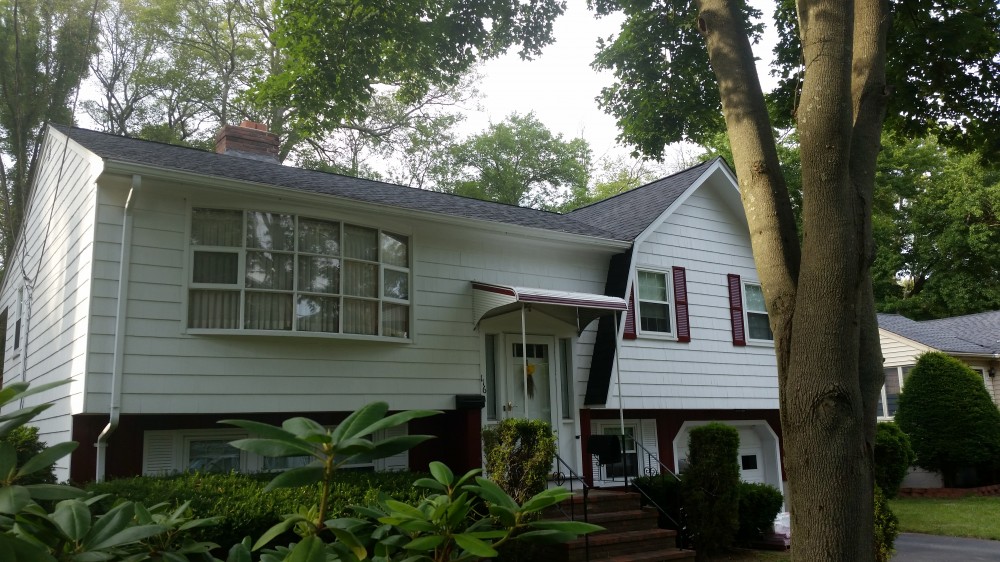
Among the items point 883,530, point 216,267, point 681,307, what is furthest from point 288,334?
point 883,530

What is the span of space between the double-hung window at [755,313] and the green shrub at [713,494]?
14.2ft

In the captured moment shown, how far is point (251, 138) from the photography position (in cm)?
1401

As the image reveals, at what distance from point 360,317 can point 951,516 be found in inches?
495

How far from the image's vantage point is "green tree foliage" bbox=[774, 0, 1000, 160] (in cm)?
955

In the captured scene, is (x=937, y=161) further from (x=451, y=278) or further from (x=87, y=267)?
(x=87, y=267)

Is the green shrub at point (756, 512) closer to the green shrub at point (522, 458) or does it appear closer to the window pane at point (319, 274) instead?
the green shrub at point (522, 458)

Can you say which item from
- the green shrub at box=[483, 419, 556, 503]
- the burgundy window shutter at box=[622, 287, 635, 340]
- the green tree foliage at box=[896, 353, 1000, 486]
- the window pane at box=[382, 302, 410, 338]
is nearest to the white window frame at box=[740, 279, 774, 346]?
the burgundy window shutter at box=[622, 287, 635, 340]

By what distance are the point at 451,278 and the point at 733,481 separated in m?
4.99

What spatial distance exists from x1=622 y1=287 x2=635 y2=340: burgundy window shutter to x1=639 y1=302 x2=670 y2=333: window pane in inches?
9.0

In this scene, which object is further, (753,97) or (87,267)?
(87,267)

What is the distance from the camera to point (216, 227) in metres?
9.56

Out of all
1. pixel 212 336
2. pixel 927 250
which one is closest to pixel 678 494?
pixel 212 336

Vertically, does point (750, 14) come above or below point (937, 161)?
below

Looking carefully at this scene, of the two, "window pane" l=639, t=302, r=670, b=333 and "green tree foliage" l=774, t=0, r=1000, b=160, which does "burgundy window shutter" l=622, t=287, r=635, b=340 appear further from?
"green tree foliage" l=774, t=0, r=1000, b=160
